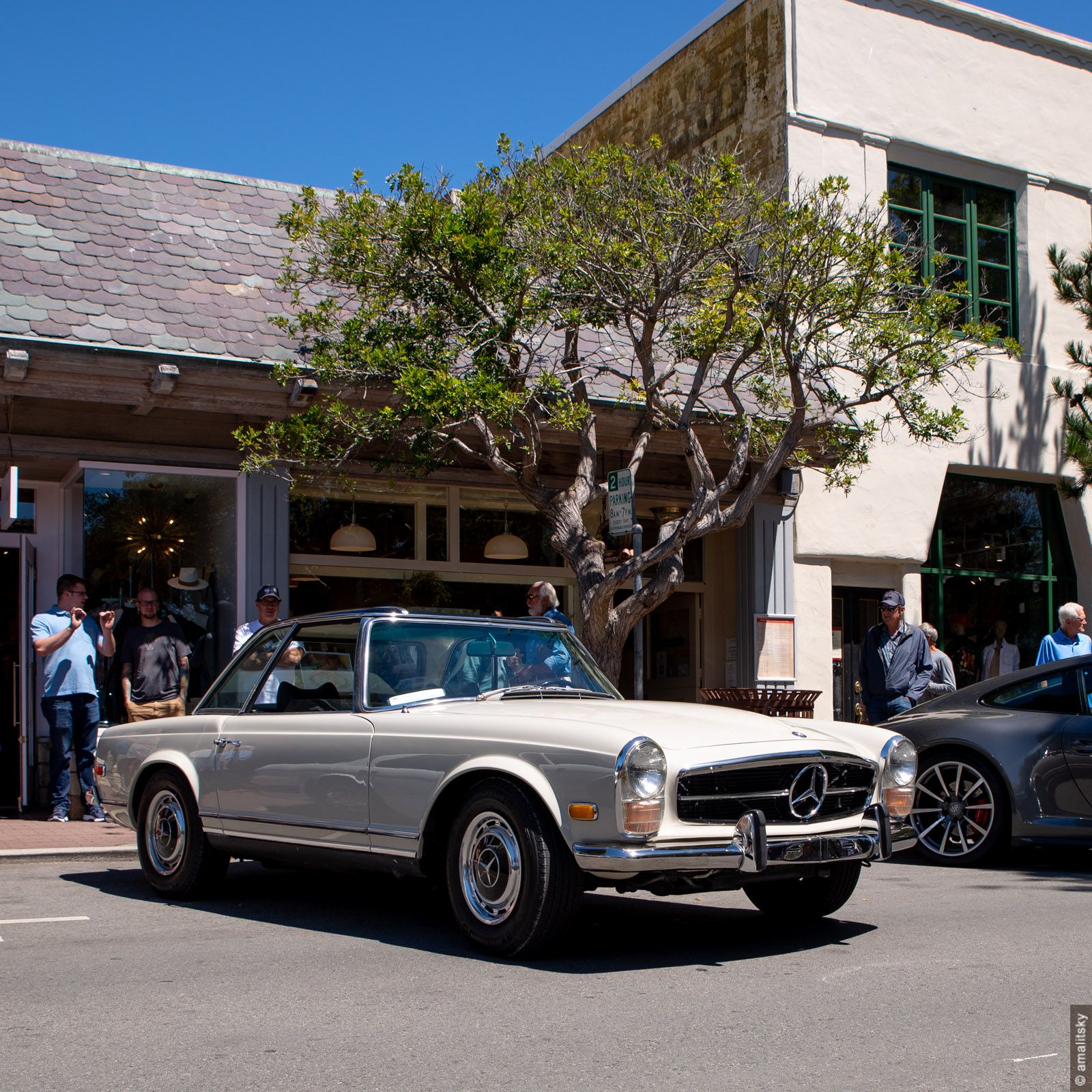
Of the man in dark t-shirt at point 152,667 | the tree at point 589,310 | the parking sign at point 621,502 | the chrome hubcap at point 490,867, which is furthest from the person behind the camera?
the man in dark t-shirt at point 152,667

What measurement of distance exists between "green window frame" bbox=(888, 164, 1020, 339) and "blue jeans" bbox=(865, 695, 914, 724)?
7018mm

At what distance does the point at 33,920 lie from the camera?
660 cm

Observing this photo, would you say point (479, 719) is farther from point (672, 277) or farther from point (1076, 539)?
point (1076, 539)

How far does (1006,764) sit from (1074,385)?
9.92 m

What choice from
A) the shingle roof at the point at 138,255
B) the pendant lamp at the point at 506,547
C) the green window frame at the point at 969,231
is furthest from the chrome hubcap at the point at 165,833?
the green window frame at the point at 969,231

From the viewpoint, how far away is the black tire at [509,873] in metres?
5.22

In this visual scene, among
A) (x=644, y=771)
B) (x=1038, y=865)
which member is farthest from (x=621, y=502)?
(x=644, y=771)

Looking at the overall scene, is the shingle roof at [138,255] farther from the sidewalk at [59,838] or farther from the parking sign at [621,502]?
the sidewalk at [59,838]

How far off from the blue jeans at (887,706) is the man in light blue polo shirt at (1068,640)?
4.33 feet

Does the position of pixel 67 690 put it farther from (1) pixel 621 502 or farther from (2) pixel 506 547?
(2) pixel 506 547

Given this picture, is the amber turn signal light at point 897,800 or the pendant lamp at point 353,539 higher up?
the pendant lamp at point 353,539

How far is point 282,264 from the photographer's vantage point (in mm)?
12477

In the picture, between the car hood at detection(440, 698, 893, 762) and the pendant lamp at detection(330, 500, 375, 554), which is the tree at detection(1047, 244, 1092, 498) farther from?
the car hood at detection(440, 698, 893, 762)

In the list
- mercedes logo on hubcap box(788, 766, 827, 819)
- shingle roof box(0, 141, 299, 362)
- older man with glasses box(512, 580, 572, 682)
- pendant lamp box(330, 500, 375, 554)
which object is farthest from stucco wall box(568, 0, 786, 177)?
mercedes logo on hubcap box(788, 766, 827, 819)
